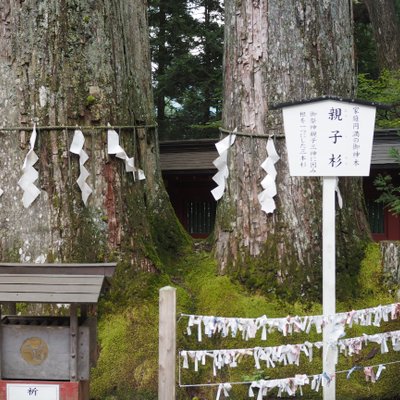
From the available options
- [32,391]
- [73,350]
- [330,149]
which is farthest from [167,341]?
[330,149]

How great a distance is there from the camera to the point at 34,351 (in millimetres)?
3277

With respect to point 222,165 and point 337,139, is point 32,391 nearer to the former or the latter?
point 337,139

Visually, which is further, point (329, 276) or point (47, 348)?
point (329, 276)

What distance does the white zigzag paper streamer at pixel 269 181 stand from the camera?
4723mm

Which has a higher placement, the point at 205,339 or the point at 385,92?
the point at 385,92

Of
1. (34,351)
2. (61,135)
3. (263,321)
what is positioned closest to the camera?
(34,351)

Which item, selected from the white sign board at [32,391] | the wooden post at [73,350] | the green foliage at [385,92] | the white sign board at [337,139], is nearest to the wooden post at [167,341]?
the wooden post at [73,350]

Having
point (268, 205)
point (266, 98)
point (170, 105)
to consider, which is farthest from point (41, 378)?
point (170, 105)

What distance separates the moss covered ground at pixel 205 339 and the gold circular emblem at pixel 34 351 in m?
1.09

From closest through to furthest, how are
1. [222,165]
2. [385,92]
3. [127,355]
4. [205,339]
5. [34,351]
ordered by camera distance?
[34,351], [127,355], [205,339], [222,165], [385,92]

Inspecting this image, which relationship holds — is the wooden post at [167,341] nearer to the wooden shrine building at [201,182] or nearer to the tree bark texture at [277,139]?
the tree bark texture at [277,139]

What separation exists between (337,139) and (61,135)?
2.24 m

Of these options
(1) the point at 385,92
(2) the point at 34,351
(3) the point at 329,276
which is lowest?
(2) the point at 34,351

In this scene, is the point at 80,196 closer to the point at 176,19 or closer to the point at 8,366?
the point at 8,366
